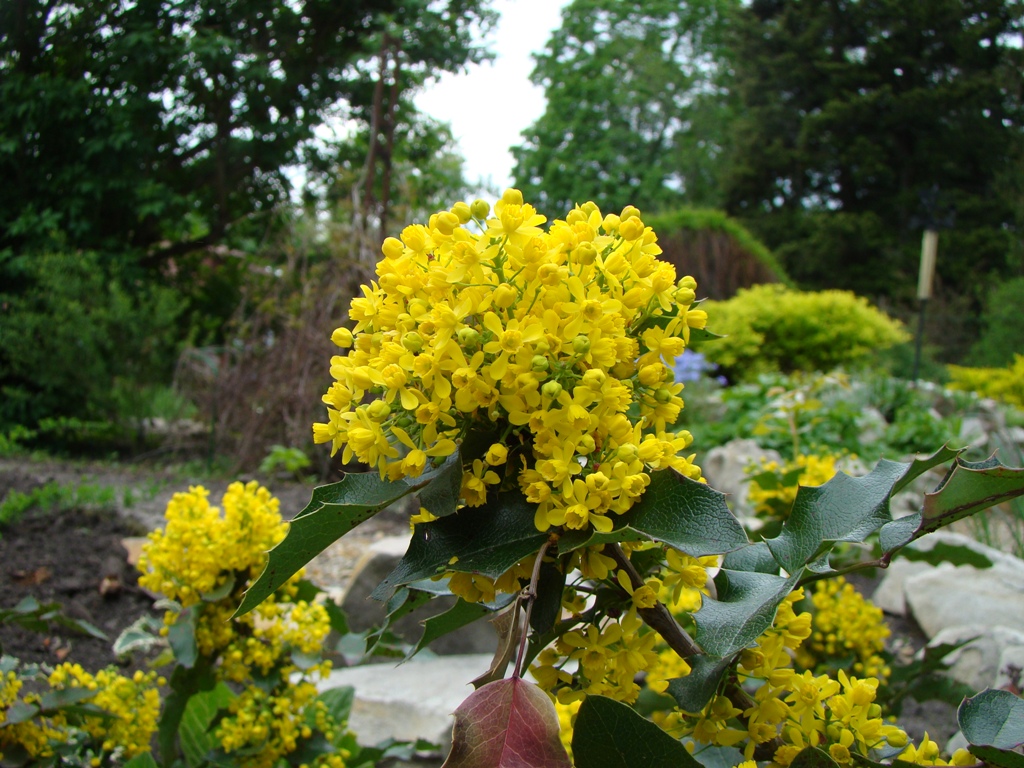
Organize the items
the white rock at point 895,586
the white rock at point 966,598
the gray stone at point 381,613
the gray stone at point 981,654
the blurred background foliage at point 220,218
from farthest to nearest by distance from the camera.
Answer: the blurred background foliage at point 220,218 → the white rock at point 895,586 → the gray stone at point 381,613 → the white rock at point 966,598 → the gray stone at point 981,654

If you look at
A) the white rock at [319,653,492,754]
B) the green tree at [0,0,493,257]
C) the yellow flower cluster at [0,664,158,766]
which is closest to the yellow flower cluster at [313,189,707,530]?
the yellow flower cluster at [0,664,158,766]

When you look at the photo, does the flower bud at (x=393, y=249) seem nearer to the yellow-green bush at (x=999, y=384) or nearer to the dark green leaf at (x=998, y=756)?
the dark green leaf at (x=998, y=756)

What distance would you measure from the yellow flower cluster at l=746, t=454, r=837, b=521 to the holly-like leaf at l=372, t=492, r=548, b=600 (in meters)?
1.04

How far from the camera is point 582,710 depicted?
1.89 feet

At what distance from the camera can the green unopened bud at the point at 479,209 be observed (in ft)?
2.30

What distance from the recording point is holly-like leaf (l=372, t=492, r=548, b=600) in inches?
24.5

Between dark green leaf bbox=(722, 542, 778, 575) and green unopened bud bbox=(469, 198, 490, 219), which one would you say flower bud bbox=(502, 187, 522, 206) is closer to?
green unopened bud bbox=(469, 198, 490, 219)

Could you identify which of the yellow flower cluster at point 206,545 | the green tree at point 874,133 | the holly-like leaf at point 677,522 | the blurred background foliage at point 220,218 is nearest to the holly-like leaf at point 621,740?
the holly-like leaf at point 677,522

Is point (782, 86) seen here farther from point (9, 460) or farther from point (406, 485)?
point (406, 485)

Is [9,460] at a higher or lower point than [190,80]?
lower

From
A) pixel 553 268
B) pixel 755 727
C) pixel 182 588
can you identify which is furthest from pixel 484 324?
pixel 182 588

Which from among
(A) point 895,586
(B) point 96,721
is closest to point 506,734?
(B) point 96,721

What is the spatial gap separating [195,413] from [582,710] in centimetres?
A: 675

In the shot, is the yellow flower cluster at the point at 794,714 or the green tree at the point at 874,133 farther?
the green tree at the point at 874,133
